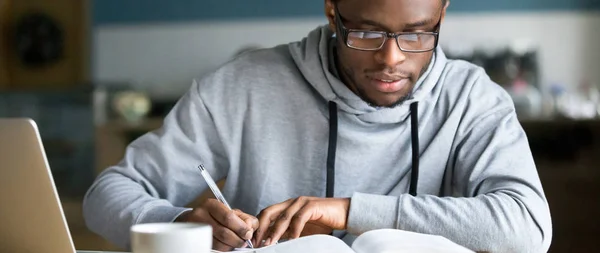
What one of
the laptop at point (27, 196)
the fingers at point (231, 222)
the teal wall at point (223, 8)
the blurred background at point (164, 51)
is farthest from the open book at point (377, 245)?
the teal wall at point (223, 8)

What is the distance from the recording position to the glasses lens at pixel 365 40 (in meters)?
1.49

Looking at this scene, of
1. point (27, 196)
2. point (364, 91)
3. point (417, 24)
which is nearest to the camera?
point (27, 196)

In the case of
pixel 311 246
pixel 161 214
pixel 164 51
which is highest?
pixel 311 246

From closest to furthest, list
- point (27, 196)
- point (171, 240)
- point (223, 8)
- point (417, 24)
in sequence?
point (171, 240)
point (27, 196)
point (417, 24)
point (223, 8)

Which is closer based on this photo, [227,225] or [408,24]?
[227,225]

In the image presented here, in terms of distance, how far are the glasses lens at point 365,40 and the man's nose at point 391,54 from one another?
14 mm

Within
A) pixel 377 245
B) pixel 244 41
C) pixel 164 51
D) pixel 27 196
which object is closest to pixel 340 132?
pixel 377 245

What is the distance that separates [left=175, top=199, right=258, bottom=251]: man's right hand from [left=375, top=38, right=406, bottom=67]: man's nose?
38 cm

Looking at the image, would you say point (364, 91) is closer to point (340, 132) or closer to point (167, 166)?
point (340, 132)

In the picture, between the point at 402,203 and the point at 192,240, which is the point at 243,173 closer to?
the point at 402,203

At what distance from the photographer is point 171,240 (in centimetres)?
93

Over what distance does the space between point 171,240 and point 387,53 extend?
0.66m

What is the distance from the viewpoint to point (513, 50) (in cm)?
536

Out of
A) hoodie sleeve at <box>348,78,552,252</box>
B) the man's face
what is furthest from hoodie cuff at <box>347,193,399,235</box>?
the man's face
